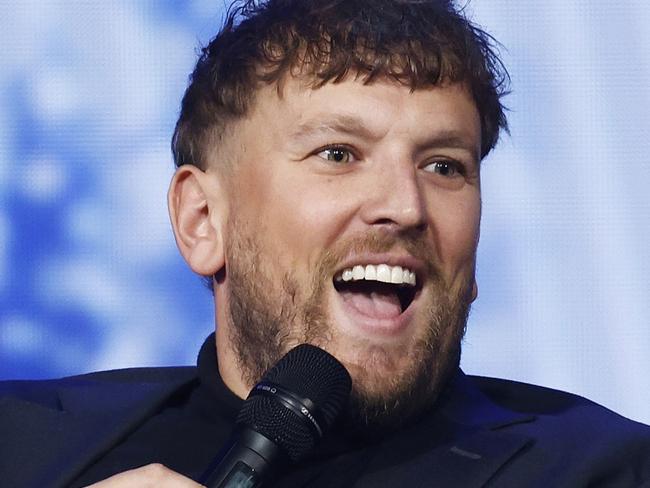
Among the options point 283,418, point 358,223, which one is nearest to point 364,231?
point 358,223

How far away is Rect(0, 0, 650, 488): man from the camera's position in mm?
2006

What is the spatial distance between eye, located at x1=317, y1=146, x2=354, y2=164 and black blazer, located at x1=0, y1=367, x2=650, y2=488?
40 centimetres

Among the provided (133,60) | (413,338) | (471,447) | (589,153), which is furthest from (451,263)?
(133,60)

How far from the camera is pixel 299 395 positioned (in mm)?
1691

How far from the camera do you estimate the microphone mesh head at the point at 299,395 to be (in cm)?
165

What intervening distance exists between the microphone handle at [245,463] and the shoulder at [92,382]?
669 millimetres

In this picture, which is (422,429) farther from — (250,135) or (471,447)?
(250,135)

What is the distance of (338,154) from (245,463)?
615 mm

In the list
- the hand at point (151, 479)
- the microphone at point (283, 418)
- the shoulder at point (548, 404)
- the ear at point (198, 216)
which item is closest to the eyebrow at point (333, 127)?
the ear at point (198, 216)

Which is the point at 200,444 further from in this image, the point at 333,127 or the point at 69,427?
the point at 333,127

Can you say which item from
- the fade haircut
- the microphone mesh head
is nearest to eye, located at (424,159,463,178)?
the fade haircut

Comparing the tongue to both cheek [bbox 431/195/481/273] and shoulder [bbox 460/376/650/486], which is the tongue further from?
shoulder [bbox 460/376/650/486]

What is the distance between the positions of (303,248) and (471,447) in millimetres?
376

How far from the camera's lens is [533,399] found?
7.41ft
